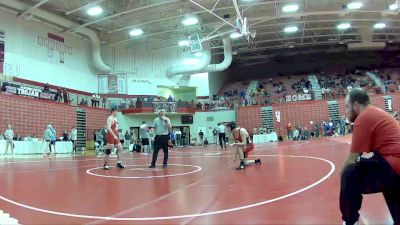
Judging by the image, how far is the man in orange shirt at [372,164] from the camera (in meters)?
2.89

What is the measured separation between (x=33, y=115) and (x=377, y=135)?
23542 mm

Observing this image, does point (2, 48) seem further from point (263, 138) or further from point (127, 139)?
point (263, 138)

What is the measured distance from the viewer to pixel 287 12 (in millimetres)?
27234

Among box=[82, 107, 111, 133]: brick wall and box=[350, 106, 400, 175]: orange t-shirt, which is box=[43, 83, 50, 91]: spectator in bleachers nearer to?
box=[82, 107, 111, 133]: brick wall

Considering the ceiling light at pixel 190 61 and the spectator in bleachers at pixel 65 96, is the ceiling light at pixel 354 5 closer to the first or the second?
the ceiling light at pixel 190 61

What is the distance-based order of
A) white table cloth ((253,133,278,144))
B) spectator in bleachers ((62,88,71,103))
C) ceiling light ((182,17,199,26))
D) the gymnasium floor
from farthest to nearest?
white table cloth ((253,133,278,144)) → ceiling light ((182,17,199,26)) → spectator in bleachers ((62,88,71,103)) → the gymnasium floor

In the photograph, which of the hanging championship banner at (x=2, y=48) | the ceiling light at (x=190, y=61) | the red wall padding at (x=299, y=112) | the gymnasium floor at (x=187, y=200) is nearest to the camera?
the gymnasium floor at (x=187, y=200)

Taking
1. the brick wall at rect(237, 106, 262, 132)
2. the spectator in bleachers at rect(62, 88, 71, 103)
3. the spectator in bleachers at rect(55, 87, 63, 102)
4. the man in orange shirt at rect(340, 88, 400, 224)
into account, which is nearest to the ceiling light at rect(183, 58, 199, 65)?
the brick wall at rect(237, 106, 262, 132)

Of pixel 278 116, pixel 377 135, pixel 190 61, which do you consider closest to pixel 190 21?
pixel 190 61

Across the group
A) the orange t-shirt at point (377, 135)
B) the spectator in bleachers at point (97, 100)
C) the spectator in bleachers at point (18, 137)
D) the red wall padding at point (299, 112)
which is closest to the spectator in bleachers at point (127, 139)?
the spectator in bleachers at point (97, 100)

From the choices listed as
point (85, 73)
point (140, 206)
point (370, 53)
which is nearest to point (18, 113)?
point (85, 73)

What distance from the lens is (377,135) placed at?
2.93 meters

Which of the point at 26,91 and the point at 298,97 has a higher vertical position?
the point at 298,97

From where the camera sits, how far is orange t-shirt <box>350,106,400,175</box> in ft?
9.47
